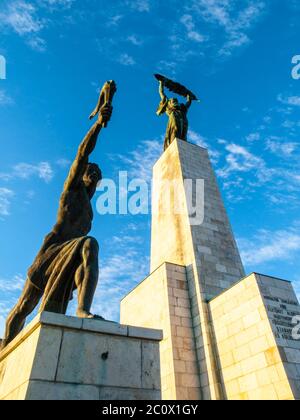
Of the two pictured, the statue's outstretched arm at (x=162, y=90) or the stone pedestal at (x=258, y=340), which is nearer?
the stone pedestal at (x=258, y=340)

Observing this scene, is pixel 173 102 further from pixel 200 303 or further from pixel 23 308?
pixel 23 308

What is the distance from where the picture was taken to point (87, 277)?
167 inches

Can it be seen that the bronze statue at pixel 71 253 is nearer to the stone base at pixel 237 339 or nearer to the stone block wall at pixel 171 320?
the stone base at pixel 237 339

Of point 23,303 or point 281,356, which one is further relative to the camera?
point 281,356

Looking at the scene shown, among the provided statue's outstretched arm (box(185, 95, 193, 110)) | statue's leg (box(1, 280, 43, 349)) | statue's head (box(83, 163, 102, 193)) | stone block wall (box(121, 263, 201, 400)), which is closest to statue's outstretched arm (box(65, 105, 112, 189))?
statue's head (box(83, 163, 102, 193))

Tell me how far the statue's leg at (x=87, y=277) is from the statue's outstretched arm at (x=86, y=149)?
131cm

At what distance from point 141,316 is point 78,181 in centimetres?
810

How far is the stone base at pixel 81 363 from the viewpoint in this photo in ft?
10.4

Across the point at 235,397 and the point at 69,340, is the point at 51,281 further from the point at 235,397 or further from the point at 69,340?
the point at 235,397

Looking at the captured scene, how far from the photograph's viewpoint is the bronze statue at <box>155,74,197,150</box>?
18406 millimetres

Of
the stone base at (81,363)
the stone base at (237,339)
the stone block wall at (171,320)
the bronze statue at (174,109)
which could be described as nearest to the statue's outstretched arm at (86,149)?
the stone base at (81,363)

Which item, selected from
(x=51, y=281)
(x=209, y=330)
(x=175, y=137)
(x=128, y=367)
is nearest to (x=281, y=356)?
(x=209, y=330)

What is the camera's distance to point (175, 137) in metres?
17.9

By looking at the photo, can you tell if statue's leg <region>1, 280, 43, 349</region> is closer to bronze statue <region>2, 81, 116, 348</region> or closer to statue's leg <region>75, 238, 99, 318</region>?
bronze statue <region>2, 81, 116, 348</region>
